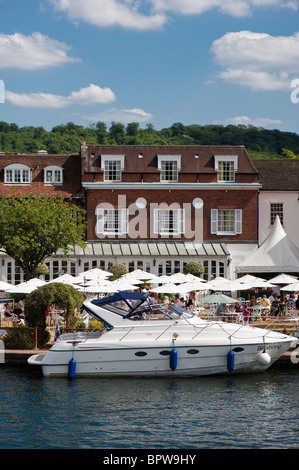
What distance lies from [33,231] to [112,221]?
8.45 metres

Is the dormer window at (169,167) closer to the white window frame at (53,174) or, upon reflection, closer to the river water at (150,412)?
the white window frame at (53,174)

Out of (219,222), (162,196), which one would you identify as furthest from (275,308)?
(162,196)

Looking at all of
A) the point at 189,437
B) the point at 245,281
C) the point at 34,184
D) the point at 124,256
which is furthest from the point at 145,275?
the point at 189,437

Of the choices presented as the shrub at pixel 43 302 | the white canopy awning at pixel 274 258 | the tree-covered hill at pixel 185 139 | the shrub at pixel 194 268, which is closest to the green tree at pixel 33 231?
the shrub at pixel 194 268

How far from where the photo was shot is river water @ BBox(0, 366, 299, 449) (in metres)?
17.8

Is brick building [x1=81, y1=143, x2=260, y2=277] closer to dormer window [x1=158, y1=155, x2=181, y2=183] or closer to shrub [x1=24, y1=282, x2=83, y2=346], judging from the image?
dormer window [x1=158, y1=155, x2=181, y2=183]

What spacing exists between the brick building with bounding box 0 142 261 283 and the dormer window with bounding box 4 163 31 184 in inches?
2.7

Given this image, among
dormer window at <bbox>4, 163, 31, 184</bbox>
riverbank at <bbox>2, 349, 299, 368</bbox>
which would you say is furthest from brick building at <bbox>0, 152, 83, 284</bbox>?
riverbank at <bbox>2, 349, 299, 368</bbox>

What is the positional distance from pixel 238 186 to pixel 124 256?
→ 9201 mm

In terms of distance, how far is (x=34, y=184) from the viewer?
47.0 metres

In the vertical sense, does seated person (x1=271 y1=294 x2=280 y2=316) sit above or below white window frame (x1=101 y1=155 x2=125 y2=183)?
below

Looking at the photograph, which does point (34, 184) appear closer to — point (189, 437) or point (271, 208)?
point (271, 208)

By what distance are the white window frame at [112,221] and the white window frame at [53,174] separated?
12.7 feet

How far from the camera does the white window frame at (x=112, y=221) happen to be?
46062 mm
